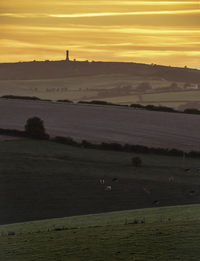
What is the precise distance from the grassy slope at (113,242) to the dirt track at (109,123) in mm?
60419

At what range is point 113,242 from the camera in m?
29.5

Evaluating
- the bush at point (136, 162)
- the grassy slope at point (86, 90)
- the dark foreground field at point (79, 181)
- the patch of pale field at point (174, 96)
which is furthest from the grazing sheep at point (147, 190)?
the patch of pale field at point (174, 96)

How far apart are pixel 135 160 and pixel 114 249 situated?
52.2m

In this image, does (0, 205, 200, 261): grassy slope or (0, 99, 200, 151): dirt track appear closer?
(0, 205, 200, 261): grassy slope

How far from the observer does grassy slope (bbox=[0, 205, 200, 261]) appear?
27.2 meters

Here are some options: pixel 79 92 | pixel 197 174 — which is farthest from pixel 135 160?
pixel 79 92

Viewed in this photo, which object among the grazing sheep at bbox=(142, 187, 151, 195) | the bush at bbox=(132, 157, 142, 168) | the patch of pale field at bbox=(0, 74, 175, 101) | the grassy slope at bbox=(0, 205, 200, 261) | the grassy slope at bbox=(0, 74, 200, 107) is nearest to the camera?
the grassy slope at bbox=(0, 205, 200, 261)

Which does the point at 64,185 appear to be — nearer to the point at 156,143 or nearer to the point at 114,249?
the point at 156,143

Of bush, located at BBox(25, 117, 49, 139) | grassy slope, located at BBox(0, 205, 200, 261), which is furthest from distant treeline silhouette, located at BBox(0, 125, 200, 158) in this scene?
grassy slope, located at BBox(0, 205, 200, 261)

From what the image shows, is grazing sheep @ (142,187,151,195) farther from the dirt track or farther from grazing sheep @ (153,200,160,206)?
the dirt track

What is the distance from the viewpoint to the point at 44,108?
116m

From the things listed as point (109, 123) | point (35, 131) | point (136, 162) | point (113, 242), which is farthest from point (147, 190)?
point (109, 123)

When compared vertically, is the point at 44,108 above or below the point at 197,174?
above

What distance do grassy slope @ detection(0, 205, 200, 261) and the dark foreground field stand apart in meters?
23.1
